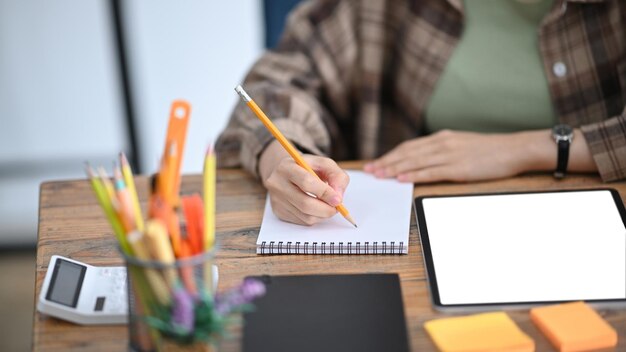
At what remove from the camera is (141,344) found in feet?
2.49

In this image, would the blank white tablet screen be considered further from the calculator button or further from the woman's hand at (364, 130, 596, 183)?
the calculator button

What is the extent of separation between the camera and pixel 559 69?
131 cm

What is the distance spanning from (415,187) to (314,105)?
28 centimetres

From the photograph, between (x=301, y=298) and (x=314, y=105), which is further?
(x=314, y=105)

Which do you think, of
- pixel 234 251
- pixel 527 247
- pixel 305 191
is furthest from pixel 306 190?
pixel 527 247

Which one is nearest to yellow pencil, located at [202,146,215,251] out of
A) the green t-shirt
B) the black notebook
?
the black notebook

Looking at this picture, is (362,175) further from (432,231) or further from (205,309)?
(205,309)

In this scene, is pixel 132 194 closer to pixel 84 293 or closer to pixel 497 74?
pixel 84 293

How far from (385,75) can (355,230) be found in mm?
579

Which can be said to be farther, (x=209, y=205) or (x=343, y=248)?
(x=343, y=248)

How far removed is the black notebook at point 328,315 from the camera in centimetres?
80

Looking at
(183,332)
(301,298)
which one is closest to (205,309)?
(183,332)

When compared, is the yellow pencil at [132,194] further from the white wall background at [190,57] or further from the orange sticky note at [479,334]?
the white wall background at [190,57]

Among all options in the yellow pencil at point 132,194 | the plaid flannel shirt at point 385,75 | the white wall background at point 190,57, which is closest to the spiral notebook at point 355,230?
the plaid flannel shirt at point 385,75
